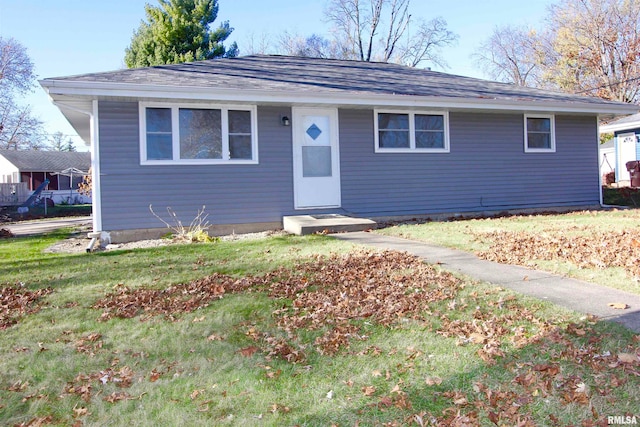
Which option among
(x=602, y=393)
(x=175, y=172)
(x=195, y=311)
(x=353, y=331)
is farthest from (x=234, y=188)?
(x=602, y=393)

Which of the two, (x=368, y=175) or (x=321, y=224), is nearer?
(x=321, y=224)

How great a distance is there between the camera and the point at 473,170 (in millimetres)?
11359

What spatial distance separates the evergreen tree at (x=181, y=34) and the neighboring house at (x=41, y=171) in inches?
554

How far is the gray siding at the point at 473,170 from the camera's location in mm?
10508

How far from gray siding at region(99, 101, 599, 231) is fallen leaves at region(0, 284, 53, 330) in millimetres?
3643

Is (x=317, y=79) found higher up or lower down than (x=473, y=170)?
higher up

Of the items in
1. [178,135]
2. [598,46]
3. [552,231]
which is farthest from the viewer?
[598,46]

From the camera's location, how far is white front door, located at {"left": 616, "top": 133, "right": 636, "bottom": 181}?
20.9 metres

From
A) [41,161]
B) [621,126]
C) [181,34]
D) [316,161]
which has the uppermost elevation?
[181,34]

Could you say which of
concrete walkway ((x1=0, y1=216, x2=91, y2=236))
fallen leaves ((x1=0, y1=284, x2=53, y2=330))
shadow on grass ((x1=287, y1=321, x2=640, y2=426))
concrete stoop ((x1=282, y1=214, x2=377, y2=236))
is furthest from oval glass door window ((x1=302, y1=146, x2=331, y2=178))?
concrete walkway ((x1=0, y1=216, x2=91, y2=236))

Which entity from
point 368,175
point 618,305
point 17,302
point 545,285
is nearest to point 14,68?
point 368,175

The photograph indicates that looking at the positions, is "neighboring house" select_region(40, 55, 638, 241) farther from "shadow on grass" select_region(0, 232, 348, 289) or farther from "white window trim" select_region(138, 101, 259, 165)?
"shadow on grass" select_region(0, 232, 348, 289)

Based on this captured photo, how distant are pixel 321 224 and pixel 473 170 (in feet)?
15.2

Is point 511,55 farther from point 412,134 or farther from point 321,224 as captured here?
point 321,224
